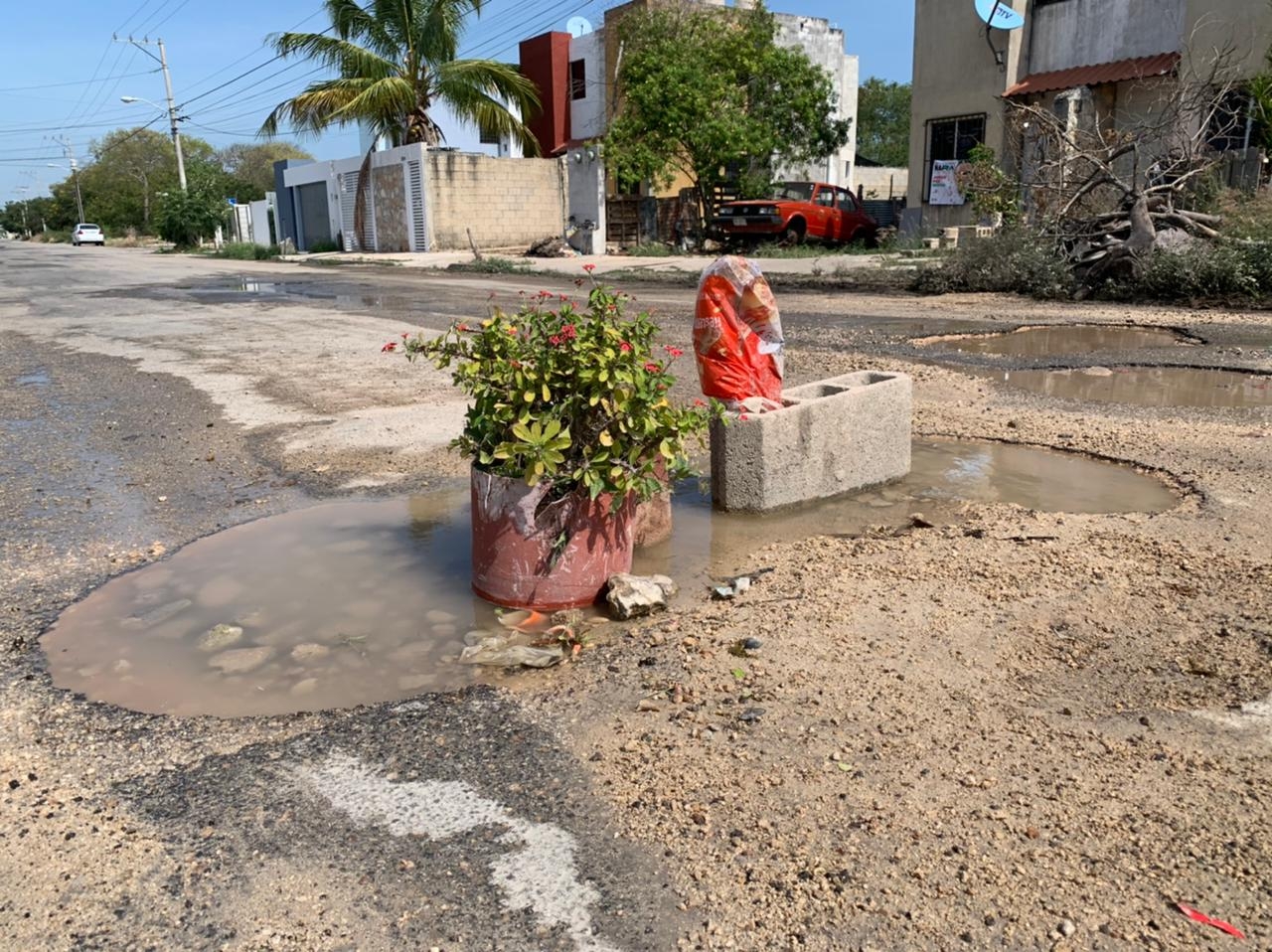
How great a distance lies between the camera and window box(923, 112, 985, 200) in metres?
23.8

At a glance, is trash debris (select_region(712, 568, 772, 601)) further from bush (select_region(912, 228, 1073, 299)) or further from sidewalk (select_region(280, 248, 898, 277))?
sidewalk (select_region(280, 248, 898, 277))

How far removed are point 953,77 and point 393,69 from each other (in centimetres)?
1701

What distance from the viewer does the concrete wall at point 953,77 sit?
22766mm

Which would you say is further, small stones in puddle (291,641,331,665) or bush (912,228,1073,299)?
bush (912,228,1073,299)

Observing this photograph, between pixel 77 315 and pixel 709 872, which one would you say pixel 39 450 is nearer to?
pixel 709 872

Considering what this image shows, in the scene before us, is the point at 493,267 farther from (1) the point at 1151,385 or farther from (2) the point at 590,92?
(1) the point at 1151,385

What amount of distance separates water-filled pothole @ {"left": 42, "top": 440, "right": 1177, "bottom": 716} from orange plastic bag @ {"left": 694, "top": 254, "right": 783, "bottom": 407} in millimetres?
673

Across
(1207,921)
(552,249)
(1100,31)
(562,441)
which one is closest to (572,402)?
(562,441)

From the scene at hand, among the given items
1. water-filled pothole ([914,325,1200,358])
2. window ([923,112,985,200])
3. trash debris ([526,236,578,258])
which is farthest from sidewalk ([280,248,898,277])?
water-filled pothole ([914,325,1200,358])

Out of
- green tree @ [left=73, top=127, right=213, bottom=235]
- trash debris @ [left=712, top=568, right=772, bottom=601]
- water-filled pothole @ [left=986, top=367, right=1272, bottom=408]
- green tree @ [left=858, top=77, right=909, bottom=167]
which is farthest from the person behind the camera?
green tree @ [left=73, top=127, right=213, bottom=235]

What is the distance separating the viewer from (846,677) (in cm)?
331

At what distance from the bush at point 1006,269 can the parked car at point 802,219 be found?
9.22 metres

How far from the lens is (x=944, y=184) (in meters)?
24.6

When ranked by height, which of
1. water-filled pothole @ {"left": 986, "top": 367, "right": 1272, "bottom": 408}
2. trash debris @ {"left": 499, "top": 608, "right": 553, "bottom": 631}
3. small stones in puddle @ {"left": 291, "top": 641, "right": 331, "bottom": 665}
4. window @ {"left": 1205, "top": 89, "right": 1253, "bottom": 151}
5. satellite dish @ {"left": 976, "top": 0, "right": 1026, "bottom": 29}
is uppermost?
satellite dish @ {"left": 976, "top": 0, "right": 1026, "bottom": 29}
